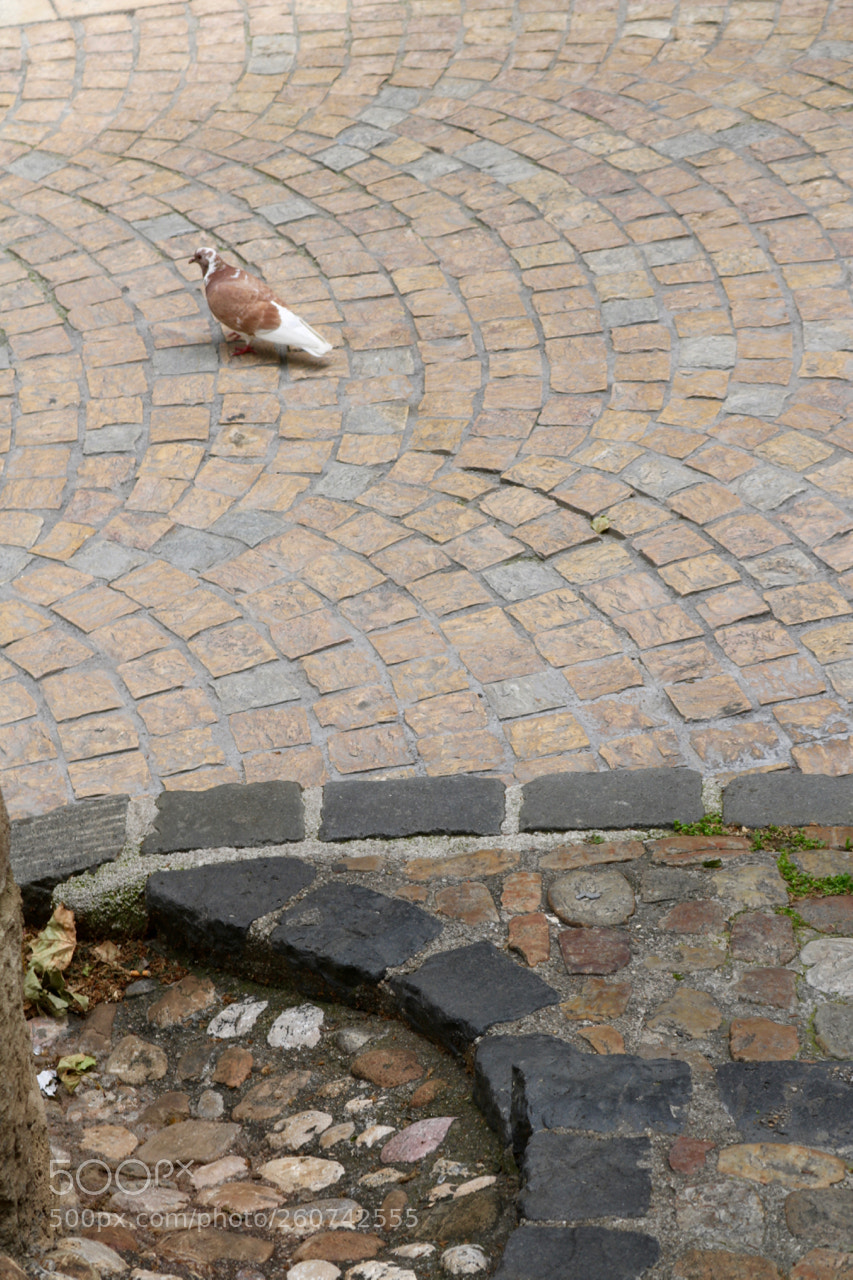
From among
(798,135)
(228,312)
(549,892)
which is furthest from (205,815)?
(798,135)

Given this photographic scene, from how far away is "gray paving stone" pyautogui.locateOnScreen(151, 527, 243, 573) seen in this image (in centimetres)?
430

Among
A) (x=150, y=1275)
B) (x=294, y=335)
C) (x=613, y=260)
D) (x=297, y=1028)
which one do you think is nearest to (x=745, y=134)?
(x=613, y=260)

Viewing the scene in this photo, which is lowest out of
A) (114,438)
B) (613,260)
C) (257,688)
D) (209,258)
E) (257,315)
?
(257,688)

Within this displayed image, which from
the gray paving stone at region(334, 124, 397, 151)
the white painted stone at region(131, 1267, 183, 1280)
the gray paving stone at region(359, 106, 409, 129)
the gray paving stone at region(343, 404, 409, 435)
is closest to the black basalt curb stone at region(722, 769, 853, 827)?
the white painted stone at region(131, 1267, 183, 1280)

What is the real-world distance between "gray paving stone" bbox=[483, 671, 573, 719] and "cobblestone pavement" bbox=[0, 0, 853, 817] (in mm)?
14

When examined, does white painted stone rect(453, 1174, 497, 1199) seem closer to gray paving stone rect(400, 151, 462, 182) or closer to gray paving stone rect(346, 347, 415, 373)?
gray paving stone rect(346, 347, 415, 373)

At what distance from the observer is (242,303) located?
5.15 m

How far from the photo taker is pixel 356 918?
9.59ft

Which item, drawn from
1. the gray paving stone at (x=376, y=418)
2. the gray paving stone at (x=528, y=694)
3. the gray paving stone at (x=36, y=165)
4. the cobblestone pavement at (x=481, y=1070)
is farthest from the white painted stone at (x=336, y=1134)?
the gray paving stone at (x=36, y=165)

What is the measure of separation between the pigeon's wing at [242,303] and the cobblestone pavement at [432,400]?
207 mm

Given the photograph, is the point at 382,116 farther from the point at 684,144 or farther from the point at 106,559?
the point at 106,559

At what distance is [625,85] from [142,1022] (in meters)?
6.02

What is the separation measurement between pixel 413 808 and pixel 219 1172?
1144 millimetres

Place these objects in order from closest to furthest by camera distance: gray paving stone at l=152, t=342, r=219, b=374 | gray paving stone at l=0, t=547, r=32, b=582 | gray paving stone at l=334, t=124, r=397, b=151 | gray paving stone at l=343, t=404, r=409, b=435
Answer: gray paving stone at l=0, t=547, r=32, b=582 < gray paving stone at l=343, t=404, r=409, b=435 < gray paving stone at l=152, t=342, r=219, b=374 < gray paving stone at l=334, t=124, r=397, b=151
